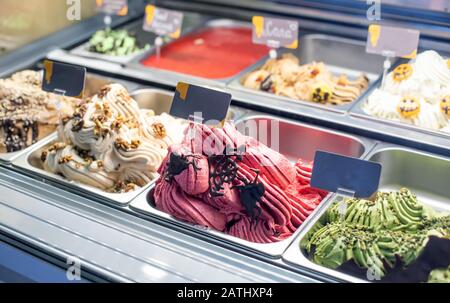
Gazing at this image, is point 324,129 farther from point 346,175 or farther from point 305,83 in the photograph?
point 346,175

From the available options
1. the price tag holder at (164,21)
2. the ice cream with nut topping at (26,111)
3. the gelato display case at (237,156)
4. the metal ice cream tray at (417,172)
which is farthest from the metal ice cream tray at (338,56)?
the ice cream with nut topping at (26,111)

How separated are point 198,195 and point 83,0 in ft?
6.08

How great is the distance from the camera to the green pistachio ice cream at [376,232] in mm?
1748

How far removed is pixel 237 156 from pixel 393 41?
1.00 m

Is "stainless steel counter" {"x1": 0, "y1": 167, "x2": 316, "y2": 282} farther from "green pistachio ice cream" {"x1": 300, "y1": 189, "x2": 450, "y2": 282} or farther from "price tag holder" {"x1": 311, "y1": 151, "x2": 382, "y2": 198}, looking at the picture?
"price tag holder" {"x1": 311, "y1": 151, "x2": 382, "y2": 198}

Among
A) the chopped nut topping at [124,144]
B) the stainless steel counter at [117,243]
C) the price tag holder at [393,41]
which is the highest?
the price tag holder at [393,41]

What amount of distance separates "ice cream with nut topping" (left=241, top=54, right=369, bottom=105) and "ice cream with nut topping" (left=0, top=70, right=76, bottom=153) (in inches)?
33.6

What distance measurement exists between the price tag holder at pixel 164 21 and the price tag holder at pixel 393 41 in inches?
36.9

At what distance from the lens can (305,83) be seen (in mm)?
2732

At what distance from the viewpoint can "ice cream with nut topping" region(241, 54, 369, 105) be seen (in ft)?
8.64

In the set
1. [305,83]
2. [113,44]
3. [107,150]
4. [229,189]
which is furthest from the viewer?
[113,44]

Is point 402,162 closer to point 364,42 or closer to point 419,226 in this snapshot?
point 419,226

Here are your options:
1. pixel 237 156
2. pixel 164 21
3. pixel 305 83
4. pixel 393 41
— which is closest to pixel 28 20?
pixel 164 21

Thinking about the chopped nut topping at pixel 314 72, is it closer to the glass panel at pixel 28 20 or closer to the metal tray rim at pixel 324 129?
the metal tray rim at pixel 324 129
